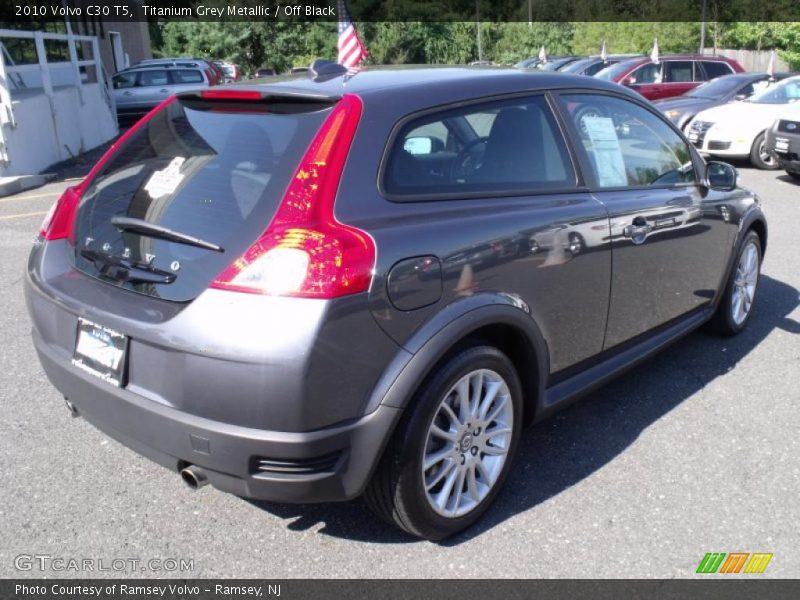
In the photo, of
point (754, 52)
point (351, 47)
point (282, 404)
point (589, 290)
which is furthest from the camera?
point (754, 52)

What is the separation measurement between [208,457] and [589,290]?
70.9 inches

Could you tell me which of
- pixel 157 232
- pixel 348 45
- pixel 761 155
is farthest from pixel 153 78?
pixel 157 232

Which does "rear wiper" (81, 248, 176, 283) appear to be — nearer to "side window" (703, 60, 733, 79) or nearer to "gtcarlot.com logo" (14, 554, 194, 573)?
"gtcarlot.com logo" (14, 554, 194, 573)

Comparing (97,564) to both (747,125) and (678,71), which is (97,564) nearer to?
(747,125)

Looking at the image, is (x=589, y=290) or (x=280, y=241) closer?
(x=280, y=241)

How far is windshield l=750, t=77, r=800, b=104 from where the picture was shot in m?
12.7

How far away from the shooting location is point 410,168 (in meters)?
2.71

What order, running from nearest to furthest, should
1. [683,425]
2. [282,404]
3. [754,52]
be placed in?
[282,404], [683,425], [754,52]

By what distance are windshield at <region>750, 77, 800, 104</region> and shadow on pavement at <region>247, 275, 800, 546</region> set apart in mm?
8903

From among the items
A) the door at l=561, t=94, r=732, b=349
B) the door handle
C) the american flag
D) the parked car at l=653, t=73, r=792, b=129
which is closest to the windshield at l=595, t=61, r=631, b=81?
the parked car at l=653, t=73, r=792, b=129

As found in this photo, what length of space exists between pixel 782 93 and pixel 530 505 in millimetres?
12194
